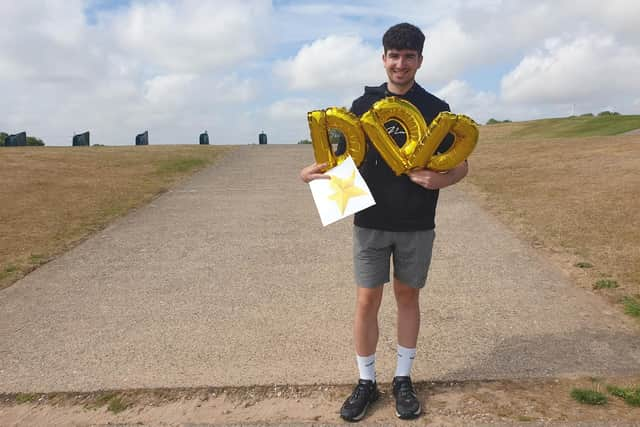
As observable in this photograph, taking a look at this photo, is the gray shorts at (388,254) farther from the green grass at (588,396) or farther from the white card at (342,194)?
the green grass at (588,396)

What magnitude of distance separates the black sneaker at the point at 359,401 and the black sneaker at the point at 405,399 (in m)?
0.14

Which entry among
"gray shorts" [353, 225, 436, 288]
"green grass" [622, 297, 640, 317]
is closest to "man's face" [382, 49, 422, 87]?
"gray shorts" [353, 225, 436, 288]

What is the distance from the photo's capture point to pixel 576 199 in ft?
29.8

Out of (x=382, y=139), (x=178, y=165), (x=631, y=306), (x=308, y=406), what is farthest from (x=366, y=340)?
(x=178, y=165)

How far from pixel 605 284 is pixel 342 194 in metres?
3.29

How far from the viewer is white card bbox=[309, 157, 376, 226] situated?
114 inches

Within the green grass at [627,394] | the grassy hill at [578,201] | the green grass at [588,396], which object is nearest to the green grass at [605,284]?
the grassy hill at [578,201]

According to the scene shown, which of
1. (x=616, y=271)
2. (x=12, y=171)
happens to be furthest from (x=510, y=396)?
(x=12, y=171)

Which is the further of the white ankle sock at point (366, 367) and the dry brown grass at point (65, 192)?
the dry brown grass at point (65, 192)

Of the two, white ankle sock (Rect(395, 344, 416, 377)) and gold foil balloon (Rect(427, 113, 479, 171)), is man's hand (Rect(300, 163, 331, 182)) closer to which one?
gold foil balloon (Rect(427, 113, 479, 171))

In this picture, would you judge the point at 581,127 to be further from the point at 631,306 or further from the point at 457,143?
the point at 457,143

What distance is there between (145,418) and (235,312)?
64.4 inches

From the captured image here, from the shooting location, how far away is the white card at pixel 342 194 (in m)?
2.91

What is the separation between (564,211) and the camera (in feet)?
26.9
